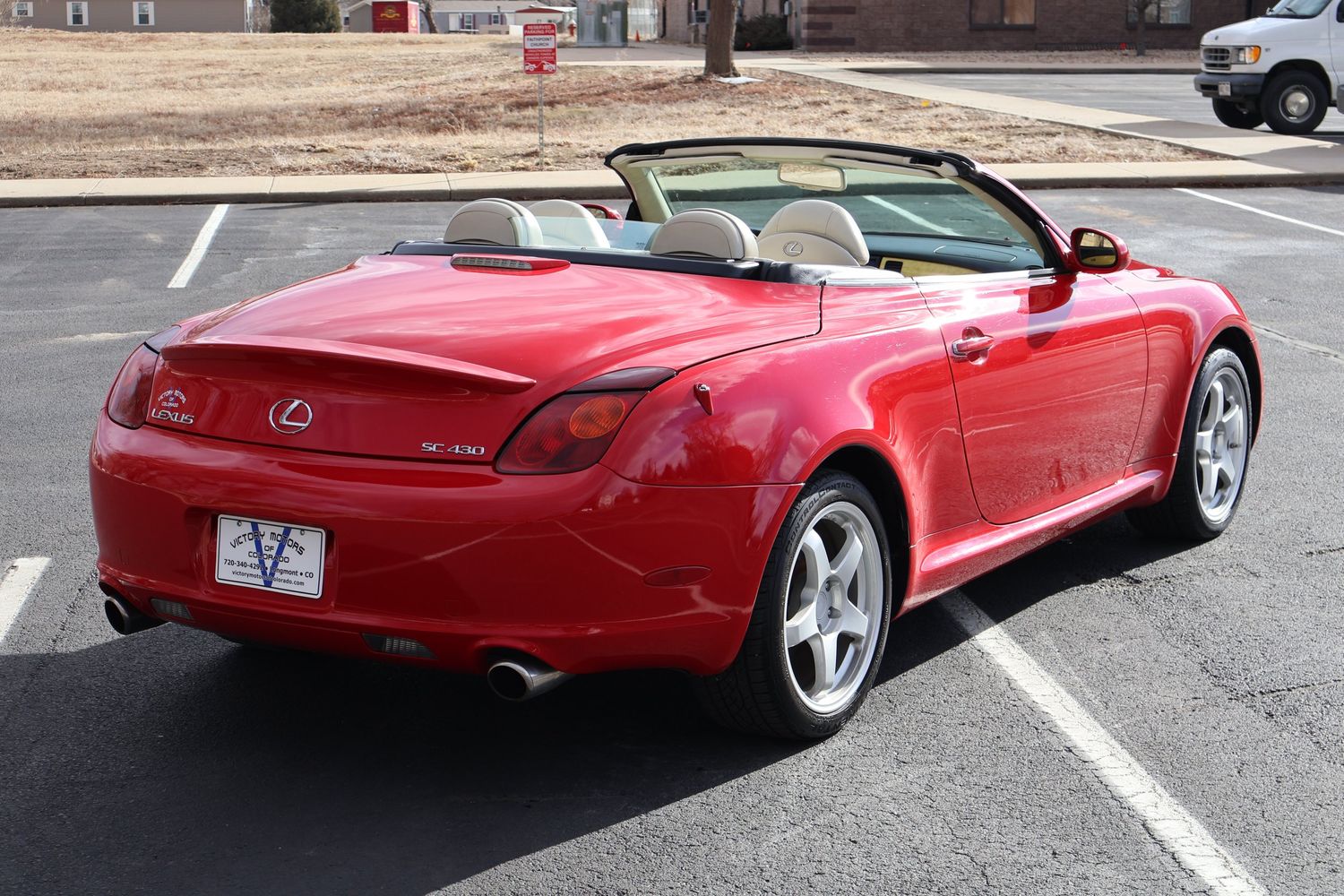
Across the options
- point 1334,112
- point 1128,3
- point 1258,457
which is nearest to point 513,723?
point 1258,457

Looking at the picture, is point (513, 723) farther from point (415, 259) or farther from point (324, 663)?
point (415, 259)

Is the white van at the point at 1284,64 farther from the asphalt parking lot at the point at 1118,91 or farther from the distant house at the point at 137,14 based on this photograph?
the distant house at the point at 137,14

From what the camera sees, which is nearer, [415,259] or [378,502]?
[378,502]

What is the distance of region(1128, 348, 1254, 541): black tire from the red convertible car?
0.78m

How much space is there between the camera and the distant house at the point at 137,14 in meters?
88.3

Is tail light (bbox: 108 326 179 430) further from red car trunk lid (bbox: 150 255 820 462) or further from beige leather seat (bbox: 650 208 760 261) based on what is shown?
beige leather seat (bbox: 650 208 760 261)

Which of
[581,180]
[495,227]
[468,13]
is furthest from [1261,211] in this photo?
[468,13]

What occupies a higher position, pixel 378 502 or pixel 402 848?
pixel 378 502

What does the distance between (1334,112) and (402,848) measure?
29447 mm

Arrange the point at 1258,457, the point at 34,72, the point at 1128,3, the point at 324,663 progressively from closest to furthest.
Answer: the point at 324,663 < the point at 1258,457 < the point at 34,72 < the point at 1128,3

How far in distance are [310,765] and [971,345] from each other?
209cm

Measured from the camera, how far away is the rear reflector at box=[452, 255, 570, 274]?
14.5 feet

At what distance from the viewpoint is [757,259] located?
4.37 meters

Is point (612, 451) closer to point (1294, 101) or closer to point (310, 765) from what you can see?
point (310, 765)
